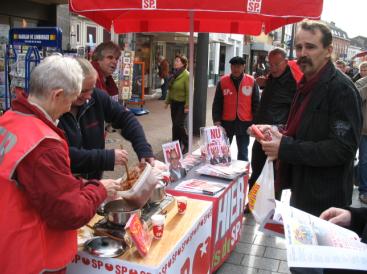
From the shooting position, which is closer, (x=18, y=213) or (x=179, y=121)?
(x=18, y=213)

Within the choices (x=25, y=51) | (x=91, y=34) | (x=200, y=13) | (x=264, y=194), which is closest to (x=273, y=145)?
(x=264, y=194)

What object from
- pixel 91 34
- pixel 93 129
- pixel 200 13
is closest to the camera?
pixel 93 129

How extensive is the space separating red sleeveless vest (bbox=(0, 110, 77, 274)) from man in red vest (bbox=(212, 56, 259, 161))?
429 centimetres

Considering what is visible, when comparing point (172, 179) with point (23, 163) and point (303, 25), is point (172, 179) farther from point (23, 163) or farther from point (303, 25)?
point (23, 163)

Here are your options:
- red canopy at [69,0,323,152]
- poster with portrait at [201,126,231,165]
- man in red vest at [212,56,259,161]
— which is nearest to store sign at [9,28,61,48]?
red canopy at [69,0,323,152]

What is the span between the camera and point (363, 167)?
5.73 meters

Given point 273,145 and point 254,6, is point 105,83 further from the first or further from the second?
point 273,145

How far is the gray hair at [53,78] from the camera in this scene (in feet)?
5.25

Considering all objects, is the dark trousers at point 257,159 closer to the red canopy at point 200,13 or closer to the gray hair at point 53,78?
the red canopy at point 200,13

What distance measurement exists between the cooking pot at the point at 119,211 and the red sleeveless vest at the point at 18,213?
1.68 ft

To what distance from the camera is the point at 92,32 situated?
42.7 feet

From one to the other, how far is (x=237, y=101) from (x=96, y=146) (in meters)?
3.21

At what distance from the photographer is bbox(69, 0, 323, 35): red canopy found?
123 inches

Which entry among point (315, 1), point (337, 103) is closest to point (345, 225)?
point (337, 103)
